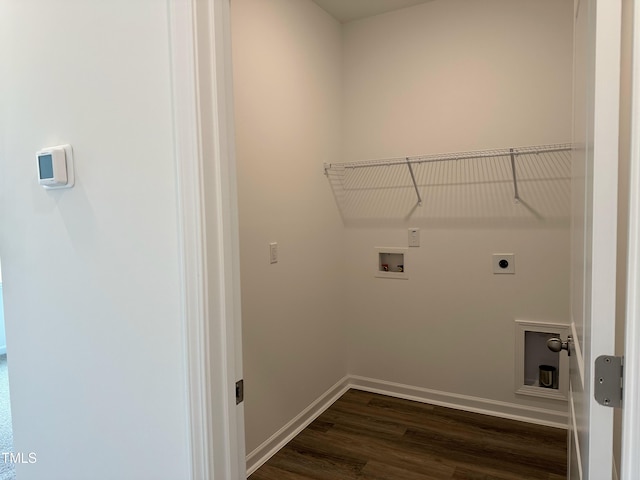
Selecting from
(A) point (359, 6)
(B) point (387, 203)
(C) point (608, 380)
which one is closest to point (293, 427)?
(B) point (387, 203)

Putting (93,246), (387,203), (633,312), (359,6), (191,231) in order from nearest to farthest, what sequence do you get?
(633,312)
(191,231)
(93,246)
(359,6)
(387,203)

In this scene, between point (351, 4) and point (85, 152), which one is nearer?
point (85, 152)

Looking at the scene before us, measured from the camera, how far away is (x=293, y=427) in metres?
2.73

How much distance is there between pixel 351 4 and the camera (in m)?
2.89

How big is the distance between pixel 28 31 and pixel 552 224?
273cm

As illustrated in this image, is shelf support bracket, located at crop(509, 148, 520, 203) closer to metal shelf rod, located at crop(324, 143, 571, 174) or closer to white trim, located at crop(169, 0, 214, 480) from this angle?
metal shelf rod, located at crop(324, 143, 571, 174)

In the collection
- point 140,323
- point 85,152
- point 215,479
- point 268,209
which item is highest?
point 85,152

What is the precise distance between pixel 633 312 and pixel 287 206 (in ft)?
6.91

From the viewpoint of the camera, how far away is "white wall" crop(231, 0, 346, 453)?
7.63 feet

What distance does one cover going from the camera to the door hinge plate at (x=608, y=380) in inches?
29.1

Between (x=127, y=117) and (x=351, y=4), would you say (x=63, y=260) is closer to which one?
(x=127, y=117)

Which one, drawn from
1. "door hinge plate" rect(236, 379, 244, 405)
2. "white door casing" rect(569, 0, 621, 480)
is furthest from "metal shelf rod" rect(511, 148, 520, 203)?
"door hinge plate" rect(236, 379, 244, 405)

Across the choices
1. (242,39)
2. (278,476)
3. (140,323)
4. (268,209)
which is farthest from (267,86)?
(278,476)

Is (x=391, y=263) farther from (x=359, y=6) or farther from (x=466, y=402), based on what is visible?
(x=359, y=6)
